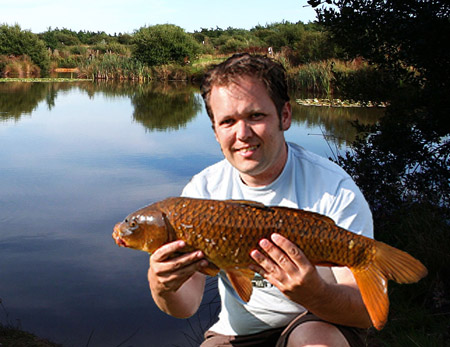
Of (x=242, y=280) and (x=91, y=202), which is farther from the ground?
(x=242, y=280)

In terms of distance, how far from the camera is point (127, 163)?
908 cm

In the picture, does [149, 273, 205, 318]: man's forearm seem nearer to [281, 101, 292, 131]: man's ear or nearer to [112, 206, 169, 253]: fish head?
[112, 206, 169, 253]: fish head

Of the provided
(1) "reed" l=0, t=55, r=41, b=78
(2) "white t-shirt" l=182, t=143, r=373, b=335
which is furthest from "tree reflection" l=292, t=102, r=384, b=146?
(1) "reed" l=0, t=55, r=41, b=78

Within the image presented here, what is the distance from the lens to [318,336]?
173 centimetres

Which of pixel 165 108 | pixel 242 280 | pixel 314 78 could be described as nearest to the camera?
pixel 242 280

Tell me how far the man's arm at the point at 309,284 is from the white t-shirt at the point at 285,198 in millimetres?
170

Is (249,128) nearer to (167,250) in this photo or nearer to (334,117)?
(167,250)

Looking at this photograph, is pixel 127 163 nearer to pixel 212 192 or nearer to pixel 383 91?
pixel 383 91

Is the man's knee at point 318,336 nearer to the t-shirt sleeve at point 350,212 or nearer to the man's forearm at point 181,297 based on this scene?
the t-shirt sleeve at point 350,212

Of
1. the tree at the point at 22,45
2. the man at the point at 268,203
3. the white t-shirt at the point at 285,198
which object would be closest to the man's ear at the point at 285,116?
the man at the point at 268,203

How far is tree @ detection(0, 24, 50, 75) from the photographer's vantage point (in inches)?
1243

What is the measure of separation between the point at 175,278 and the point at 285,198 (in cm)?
53

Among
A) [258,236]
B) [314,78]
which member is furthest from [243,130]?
[314,78]

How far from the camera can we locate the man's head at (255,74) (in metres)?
1.87
